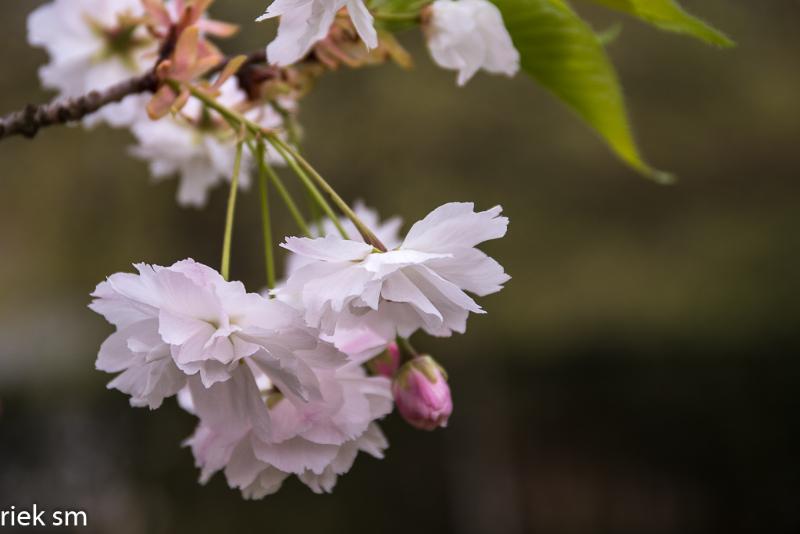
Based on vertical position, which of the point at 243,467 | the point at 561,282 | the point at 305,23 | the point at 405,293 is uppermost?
the point at 305,23

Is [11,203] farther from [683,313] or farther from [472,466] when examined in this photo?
[683,313]

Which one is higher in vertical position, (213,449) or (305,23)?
(305,23)

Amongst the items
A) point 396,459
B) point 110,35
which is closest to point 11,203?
point 396,459

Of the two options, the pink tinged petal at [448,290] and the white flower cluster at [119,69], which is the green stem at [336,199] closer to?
the pink tinged petal at [448,290]

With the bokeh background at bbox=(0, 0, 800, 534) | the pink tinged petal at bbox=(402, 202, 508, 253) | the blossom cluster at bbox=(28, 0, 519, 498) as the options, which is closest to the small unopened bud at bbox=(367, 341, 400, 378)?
the blossom cluster at bbox=(28, 0, 519, 498)

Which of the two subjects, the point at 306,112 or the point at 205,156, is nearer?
the point at 205,156

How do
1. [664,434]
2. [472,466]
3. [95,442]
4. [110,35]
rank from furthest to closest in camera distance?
[472,466], [664,434], [95,442], [110,35]

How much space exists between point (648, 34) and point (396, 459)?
2.06 metres

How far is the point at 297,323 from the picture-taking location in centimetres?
35

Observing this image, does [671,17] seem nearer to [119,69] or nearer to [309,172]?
[309,172]

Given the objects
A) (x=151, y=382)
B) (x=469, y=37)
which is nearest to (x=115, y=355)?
(x=151, y=382)

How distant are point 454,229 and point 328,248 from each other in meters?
0.06

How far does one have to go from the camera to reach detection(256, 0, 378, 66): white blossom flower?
1.16 ft

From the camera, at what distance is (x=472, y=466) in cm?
362
